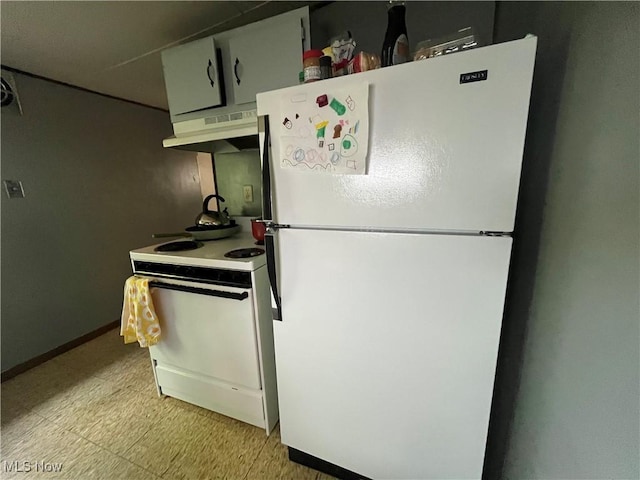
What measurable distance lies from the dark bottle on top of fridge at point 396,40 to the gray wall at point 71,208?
2797 millimetres

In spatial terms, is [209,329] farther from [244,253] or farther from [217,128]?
[217,128]

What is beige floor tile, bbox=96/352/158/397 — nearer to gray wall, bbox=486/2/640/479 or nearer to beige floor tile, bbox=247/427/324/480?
beige floor tile, bbox=247/427/324/480

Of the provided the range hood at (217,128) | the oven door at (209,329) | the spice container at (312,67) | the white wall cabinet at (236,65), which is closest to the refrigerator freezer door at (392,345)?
the oven door at (209,329)

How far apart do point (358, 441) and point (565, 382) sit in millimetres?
770

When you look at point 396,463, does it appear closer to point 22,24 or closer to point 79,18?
point 79,18

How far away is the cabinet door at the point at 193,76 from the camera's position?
1.51m

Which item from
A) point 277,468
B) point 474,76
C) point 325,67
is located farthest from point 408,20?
point 277,468

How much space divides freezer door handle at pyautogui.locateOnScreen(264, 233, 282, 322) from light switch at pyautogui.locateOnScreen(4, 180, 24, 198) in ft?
7.84

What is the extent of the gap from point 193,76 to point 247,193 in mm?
829

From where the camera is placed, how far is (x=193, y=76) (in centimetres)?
157

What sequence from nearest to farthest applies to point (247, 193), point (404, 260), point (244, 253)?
point (404, 260), point (244, 253), point (247, 193)

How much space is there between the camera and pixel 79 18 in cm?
147

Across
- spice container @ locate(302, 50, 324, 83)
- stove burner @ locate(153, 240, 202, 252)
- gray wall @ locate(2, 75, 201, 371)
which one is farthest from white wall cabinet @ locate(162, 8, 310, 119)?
gray wall @ locate(2, 75, 201, 371)

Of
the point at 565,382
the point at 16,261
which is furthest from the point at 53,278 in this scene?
the point at 565,382
